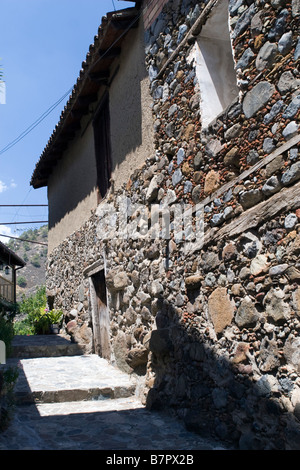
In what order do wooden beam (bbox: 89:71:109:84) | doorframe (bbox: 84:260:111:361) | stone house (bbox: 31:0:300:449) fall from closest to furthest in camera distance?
stone house (bbox: 31:0:300:449) < wooden beam (bbox: 89:71:109:84) < doorframe (bbox: 84:260:111:361)

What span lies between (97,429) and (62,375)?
1.83 m

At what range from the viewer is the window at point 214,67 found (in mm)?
3910

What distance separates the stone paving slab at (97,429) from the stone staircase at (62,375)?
112 mm

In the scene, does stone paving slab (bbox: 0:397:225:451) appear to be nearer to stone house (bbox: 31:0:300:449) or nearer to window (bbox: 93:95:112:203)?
stone house (bbox: 31:0:300:449)

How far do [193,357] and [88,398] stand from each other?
175 centimetres

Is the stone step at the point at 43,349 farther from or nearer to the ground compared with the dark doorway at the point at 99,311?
nearer to the ground

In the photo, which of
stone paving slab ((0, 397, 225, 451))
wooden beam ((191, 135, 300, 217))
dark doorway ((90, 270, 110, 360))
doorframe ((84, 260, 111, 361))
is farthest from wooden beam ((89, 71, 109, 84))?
stone paving slab ((0, 397, 225, 451))

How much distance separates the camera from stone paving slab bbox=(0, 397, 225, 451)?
3.52 m

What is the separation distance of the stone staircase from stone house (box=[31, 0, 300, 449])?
28 centimetres

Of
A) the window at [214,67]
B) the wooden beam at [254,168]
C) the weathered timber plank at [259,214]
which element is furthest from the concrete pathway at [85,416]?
the window at [214,67]

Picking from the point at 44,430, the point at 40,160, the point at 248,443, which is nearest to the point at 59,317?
the point at 40,160

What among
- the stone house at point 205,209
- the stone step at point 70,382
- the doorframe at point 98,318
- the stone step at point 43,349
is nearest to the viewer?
the stone house at point 205,209

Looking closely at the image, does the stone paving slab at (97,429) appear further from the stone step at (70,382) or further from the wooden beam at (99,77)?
the wooden beam at (99,77)
